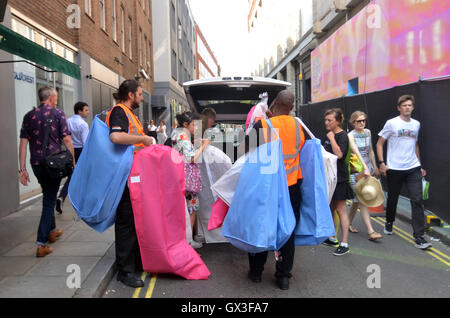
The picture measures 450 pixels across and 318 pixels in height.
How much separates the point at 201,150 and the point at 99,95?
968 centimetres

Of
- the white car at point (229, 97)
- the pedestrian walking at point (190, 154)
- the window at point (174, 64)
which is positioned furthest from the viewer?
the window at point (174, 64)

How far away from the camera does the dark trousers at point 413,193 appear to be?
17.1 feet

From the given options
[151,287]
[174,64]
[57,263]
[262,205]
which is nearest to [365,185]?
[262,205]

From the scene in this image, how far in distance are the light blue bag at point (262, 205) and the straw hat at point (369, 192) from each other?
2123 millimetres

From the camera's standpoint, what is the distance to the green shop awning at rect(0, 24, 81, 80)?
161 inches

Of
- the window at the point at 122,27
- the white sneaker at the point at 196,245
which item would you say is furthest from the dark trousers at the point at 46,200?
the window at the point at 122,27

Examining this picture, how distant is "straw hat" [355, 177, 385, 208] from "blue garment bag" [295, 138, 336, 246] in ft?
5.63

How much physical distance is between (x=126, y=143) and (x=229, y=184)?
105 cm

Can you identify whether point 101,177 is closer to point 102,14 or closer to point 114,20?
point 102,14

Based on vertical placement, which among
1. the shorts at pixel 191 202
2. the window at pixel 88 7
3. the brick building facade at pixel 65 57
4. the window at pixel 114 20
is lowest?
the shorts at pixel 191 202

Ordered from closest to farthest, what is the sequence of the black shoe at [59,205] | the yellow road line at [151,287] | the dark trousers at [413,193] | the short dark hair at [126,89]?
the yellow road line at [151,287] → the short dark hair at [126,89] → the dark trousers at [413,193] → the black shoe at [59,205]

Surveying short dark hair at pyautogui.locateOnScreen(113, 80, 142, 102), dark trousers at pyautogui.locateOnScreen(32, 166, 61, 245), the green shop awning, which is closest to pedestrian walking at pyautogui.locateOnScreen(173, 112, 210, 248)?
short dark hair at pyautogui.locateOnScreen(113, 80, 142, 102)

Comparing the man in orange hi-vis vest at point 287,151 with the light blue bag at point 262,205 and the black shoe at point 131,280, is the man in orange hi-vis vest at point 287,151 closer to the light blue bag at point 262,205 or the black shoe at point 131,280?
the light blue bag at point 262,205
